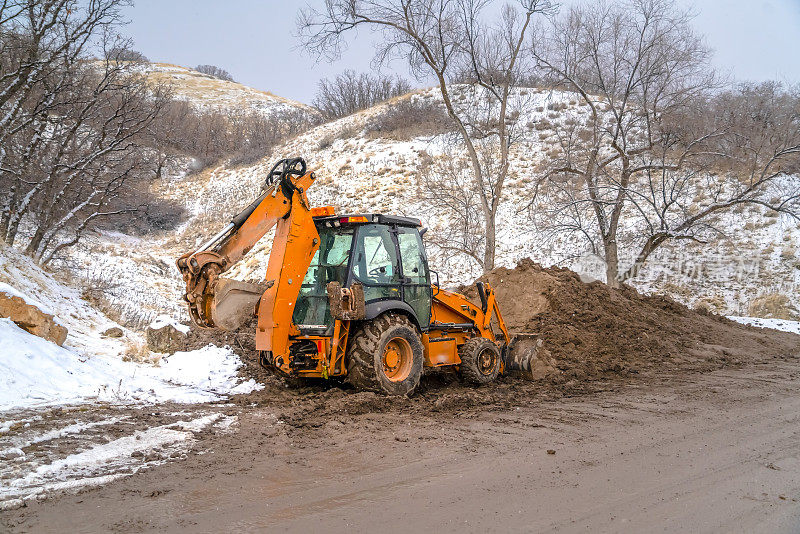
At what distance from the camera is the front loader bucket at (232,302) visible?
6.40m

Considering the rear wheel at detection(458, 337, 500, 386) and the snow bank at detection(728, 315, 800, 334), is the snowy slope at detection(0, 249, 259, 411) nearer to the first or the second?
the rear wheel at detection(458, 337, 500, 386)

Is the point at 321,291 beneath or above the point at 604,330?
above

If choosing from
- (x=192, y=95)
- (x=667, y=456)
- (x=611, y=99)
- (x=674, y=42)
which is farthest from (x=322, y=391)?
(x=192, y=95)

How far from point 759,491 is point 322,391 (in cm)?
487

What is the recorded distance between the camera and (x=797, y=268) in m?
19.9

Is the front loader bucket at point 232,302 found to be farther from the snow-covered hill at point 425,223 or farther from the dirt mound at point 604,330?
the snow-covered hill at point 425,223

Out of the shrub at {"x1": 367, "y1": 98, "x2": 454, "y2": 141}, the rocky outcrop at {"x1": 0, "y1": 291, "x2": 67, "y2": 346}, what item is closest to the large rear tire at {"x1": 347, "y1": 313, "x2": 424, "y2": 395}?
the rocky outcrop at {"x1": 0, "y1": 291, "x2": 67, "y2": 346}

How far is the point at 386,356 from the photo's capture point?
7262 mm

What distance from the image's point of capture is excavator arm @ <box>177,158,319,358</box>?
637 centimetres

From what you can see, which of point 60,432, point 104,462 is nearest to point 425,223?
point 60,432

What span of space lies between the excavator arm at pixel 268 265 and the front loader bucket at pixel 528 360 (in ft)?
13.4

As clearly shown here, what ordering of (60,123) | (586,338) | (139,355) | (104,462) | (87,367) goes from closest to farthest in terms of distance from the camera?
(104,462) < (87,367) < (139,355) < (586,338) < (60,123)

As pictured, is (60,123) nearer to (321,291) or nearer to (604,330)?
(321,291)

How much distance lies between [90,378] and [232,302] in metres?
2.05
